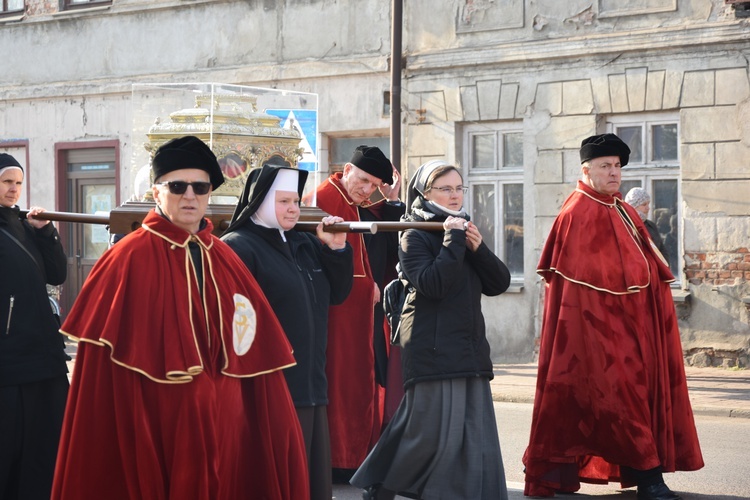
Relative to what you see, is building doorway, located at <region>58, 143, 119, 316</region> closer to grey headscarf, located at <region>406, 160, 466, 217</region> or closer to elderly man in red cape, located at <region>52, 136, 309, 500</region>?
grey headscarf, located at <region>406, 160, 466, 217</region>

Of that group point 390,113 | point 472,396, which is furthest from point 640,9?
point 472,396

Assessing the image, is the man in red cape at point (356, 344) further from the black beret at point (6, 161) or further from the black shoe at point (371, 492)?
the black beret at point (6, 161)

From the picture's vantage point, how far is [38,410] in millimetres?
6176

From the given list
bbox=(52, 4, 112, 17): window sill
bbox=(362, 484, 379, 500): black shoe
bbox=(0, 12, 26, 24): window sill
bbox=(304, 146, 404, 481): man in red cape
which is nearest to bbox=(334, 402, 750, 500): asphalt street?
bbox=(304, 146, 404, 481): man in red cape

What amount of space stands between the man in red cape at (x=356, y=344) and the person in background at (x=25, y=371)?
2.01 m

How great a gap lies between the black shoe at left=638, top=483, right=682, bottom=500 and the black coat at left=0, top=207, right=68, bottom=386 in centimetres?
323

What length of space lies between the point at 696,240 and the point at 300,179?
9327mm

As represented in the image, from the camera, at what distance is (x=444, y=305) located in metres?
6.43

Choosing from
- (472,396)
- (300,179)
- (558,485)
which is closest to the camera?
(300,179)

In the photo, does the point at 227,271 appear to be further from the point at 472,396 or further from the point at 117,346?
the point at 472,396

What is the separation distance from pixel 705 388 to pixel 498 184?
4.47 meters

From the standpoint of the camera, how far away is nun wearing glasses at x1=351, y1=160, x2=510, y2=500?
633cm

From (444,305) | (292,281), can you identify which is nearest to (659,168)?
(444,305)

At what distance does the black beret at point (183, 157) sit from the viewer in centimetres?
508
